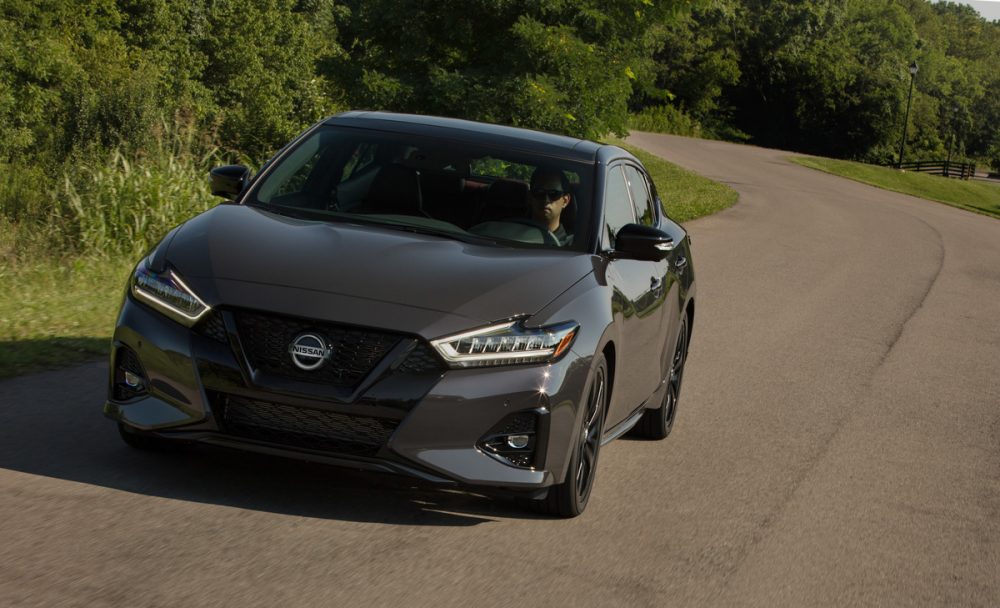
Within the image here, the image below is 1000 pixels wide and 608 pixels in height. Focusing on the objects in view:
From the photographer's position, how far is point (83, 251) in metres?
12.8

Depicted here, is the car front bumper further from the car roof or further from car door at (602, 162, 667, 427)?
the car roof

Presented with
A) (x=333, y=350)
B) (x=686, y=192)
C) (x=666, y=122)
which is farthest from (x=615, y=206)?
(x=666, y=122)

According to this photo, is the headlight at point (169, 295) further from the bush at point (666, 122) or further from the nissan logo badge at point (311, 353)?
the bush at point (666, 122)

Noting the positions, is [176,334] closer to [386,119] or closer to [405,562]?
[405,562]

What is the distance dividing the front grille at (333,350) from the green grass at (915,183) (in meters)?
56.8

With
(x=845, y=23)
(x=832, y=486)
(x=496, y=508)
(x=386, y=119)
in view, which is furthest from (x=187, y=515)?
(x=845, y=23)

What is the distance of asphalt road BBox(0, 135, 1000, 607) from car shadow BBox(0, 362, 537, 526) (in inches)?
0.6

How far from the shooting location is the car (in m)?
5.05

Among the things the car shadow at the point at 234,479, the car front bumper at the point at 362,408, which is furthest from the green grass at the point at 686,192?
the car front bumper at the point at 362,408

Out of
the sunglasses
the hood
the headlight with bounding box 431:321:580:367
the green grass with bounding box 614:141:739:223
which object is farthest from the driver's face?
the green grass with bounding box 614:141:739:223

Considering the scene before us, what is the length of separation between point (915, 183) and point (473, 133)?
66.6 metres

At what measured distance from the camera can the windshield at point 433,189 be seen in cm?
644

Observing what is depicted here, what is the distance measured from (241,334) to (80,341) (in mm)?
3871

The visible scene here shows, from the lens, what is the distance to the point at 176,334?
5199 mm
